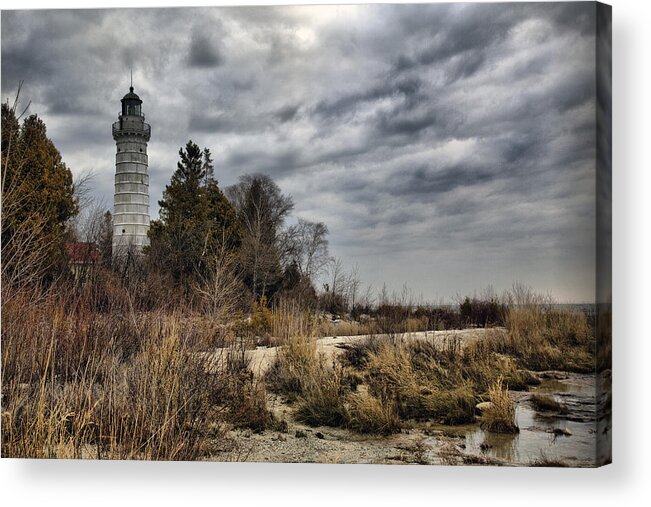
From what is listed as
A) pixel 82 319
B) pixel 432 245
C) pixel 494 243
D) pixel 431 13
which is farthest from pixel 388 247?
pixel 82 319

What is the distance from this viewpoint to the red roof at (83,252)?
6201 millimetres

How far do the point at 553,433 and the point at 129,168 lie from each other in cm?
416

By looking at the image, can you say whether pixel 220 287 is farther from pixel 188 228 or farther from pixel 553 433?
pixel 553 433

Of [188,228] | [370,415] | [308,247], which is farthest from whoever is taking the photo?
[188,228]

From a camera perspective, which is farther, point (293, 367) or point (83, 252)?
point (83, 252)

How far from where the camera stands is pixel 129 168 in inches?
240

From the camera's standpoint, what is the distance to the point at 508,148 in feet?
18.6

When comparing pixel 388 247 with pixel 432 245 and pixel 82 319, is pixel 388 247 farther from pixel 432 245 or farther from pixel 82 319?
pixel 82 319

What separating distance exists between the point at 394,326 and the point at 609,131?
7.68ft

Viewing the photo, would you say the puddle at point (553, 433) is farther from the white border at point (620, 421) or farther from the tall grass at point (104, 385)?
the tall grass at point (104, 385)

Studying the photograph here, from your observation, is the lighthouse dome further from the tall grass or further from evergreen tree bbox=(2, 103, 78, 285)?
the tall grass

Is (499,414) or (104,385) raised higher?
(104,385)

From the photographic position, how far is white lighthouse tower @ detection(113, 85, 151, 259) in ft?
19.9

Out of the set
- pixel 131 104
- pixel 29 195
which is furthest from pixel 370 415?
pixel 29 195
